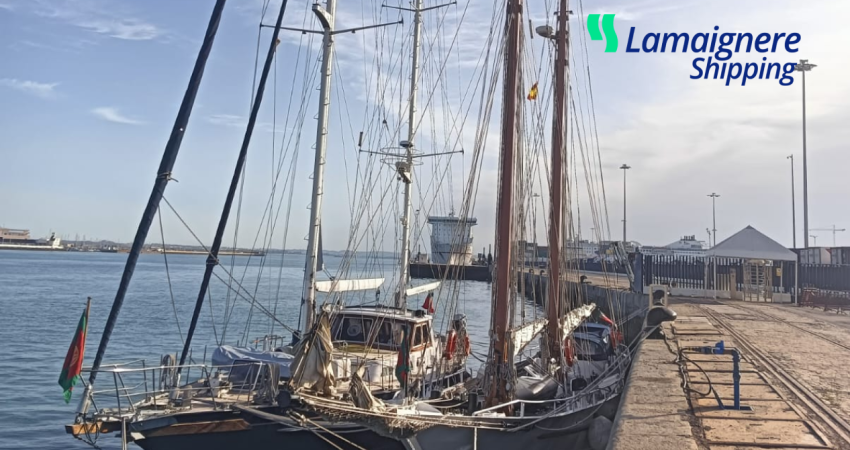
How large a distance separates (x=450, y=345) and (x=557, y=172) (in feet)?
23.2

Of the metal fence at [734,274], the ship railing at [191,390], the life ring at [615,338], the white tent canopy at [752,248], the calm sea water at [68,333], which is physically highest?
the white tent canopy at [752,248]

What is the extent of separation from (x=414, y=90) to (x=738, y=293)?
23.6m

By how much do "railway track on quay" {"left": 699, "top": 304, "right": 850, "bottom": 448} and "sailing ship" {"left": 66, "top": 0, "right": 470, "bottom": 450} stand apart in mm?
6457

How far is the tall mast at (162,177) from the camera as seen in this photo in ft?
36.8

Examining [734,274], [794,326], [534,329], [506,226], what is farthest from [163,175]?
[734,274]

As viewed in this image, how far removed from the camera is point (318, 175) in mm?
15406

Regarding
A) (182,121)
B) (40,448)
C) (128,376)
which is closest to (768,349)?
(182,121)

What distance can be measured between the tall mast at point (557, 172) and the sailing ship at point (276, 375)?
2.50 meters

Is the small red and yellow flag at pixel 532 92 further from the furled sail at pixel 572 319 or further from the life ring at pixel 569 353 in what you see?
the life ring at pixel 569 353

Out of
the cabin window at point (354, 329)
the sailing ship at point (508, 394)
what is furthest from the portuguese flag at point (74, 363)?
the cabin window at point (354, 329)

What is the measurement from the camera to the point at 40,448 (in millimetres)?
16250

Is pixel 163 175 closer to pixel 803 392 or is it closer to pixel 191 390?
pixel 191 390

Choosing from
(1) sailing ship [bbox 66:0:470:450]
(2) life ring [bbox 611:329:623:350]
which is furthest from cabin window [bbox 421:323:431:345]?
(2) life ring [bbox 611:329:623:350]

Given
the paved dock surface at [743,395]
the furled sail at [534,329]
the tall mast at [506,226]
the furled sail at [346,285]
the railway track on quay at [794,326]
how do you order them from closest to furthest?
the paved dock surface at [743,395]
the tall mast at [506,226]
the furled sail at [534,329]
the furled sail at [346,285]
the railway track on quay at [794,326]
